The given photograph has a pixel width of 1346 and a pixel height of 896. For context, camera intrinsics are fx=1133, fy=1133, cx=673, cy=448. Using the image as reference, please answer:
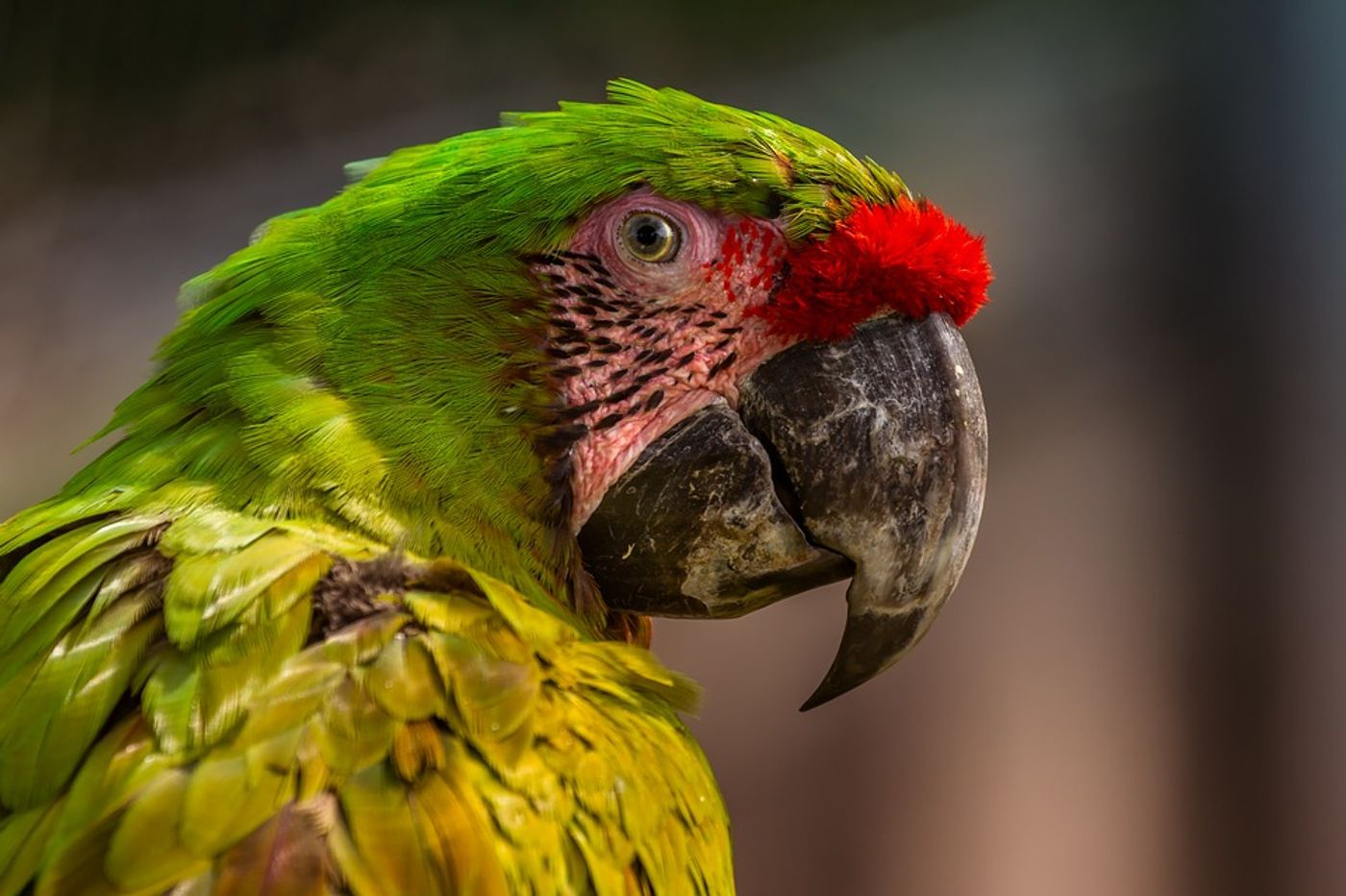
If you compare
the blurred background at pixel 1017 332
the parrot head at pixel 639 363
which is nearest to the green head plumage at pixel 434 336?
the parrot head at pixel 639 363

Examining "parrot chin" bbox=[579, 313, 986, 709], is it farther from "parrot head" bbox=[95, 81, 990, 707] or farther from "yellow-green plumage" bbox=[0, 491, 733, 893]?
"yellow-green plumage" bbox=[0, 491, 733, 893]

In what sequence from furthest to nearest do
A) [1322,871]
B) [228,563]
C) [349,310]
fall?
[1322,871], [349,310], [228,563]

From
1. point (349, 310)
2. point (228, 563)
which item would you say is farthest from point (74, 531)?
point (349, 310)

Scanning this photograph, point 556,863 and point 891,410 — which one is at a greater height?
point 891,410

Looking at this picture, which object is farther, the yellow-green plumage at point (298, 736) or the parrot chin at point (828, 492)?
the parrot chin at point (828, 492)

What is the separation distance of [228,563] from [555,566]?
0.94 feet

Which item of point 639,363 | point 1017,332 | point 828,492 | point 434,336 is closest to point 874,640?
point 828,492

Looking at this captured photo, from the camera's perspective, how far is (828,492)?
1007 mm

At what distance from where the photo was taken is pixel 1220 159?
233 centimetres

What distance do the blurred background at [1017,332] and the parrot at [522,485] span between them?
3.81 ft

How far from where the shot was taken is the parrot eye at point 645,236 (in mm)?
1037

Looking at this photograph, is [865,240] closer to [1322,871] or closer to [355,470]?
[355,470]

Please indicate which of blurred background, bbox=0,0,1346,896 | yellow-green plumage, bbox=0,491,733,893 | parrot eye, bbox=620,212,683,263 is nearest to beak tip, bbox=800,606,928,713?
yellow-green plumage, bbox=0,491,733,893

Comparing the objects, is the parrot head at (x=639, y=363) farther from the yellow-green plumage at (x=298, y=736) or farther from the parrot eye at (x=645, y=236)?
the yellow-green plumage at (x=298, y=736)
